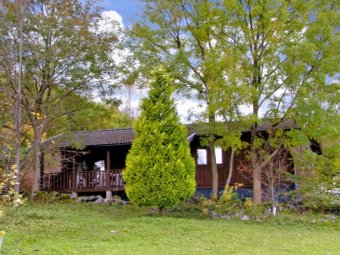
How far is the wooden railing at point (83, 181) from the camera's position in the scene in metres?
20.8

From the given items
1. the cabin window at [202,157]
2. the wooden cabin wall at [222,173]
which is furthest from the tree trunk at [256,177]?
the cabin window at [202,157]

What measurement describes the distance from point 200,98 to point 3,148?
7.17m

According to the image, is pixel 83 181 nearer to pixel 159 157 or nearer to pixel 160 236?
pixel 159 157

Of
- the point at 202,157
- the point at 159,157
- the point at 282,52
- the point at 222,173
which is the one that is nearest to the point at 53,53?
the point at 159,157

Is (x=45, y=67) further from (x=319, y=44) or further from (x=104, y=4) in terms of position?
(x=319, y=44)

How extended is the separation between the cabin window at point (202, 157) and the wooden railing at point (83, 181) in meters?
3.86

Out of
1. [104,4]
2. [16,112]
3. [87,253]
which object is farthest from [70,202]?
[87,253]

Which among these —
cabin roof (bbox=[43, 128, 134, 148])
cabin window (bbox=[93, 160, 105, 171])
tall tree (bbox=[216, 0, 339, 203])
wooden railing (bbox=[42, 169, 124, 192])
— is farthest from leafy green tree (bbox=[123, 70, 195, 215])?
cabin window (bbox=[93, 160, 105, 171])

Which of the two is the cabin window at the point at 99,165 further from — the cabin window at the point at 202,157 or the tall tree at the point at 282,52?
the tall tree at the point at 282,52

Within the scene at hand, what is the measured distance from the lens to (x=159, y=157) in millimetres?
13484

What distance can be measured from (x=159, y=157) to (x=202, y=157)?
8.02 metres

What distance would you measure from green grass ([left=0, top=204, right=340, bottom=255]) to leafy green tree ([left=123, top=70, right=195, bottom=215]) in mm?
1058

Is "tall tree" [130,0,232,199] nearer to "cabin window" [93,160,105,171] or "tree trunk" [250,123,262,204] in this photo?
"tree trunk" [250,123,262,204]

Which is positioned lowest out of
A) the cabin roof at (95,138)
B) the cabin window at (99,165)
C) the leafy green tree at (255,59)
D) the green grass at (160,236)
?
the green grass at (160,236)
